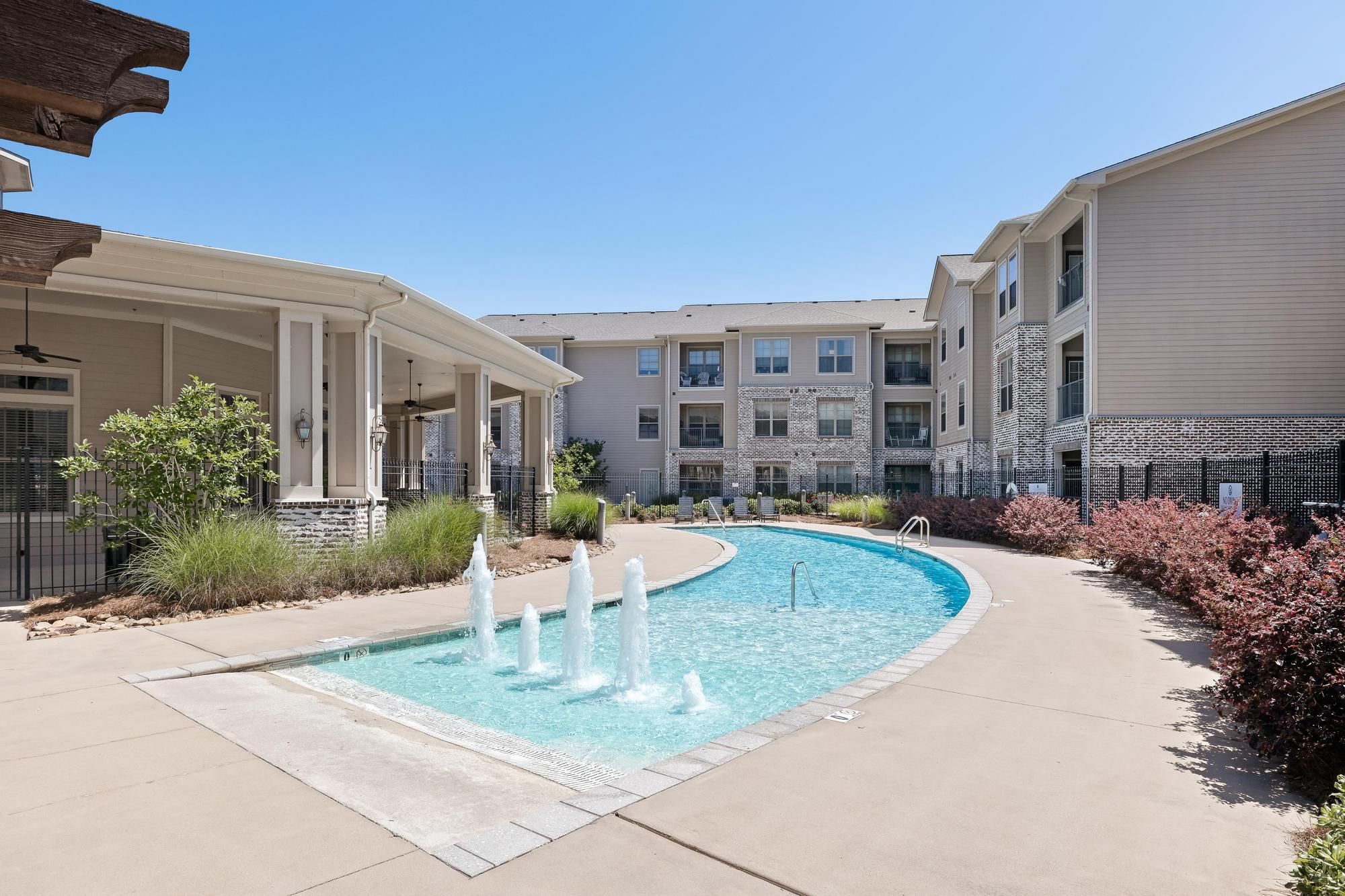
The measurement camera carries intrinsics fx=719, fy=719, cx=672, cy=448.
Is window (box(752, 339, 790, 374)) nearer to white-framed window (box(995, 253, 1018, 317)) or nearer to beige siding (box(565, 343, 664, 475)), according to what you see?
beige siding (box(565, 343, 664, 475))

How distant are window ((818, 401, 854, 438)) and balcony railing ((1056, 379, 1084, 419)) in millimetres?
12253

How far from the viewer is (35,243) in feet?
6.56

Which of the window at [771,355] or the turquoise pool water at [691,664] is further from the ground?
the window at [771,355]

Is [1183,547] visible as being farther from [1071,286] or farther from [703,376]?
[703,376]

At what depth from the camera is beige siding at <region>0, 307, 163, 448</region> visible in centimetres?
1140

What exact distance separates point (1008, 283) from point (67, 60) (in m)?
24.2

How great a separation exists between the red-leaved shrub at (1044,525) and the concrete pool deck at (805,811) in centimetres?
1052

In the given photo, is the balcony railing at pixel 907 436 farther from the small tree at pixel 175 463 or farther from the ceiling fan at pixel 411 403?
the small tree at pixel 175 463

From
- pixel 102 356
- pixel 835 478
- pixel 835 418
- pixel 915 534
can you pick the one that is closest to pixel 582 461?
pixel 835 478

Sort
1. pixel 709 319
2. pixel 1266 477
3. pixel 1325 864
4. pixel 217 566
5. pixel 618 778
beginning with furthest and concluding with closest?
1. pixel 709 319
2. pixel 1266 477
3. pixel 217 566
4. pixel 618 778
5. pixel 1325 864

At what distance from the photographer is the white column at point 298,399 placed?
1040 cm

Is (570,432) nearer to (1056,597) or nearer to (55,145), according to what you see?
(1056,597)

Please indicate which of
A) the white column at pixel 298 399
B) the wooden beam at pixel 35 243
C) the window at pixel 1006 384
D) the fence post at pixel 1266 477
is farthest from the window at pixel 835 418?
the wooden beam at pixel 35 243

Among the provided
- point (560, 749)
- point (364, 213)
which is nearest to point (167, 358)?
point (364, 213)
